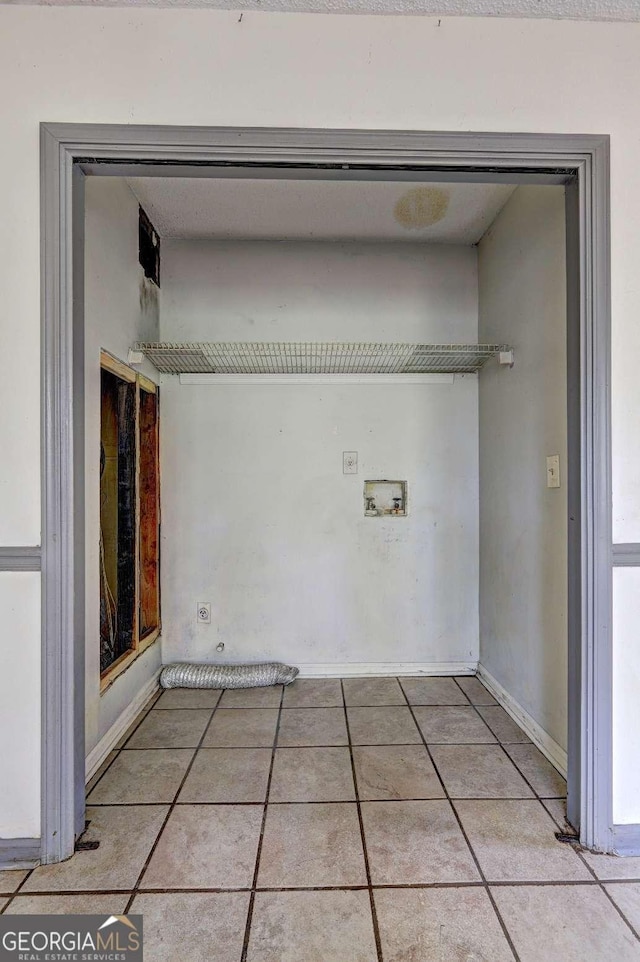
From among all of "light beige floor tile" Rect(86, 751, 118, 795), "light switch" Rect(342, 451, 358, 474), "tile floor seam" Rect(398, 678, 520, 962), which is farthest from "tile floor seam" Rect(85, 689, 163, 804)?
"light switch" Rect(342, 451, 358, 474)

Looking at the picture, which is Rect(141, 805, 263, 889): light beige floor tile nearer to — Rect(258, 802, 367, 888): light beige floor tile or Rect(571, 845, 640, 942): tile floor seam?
Rect(258, 802, 367, 888): light beige floor tile

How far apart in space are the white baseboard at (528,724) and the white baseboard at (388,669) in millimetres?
124

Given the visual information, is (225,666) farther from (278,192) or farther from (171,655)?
(278,192)

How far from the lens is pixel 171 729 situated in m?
2.35

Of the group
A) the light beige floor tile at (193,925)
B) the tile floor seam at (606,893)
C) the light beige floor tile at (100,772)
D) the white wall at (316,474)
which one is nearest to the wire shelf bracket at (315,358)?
the white wall at (316,474)

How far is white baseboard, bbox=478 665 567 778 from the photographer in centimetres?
199

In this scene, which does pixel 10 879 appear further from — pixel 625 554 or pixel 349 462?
pixel 349 462

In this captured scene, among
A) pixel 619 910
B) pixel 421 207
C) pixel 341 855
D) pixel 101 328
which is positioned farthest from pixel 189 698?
pixel 421 207

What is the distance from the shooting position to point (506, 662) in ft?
8.51

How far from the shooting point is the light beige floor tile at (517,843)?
1450 mm

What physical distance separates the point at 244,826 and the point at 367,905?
0.49 metres

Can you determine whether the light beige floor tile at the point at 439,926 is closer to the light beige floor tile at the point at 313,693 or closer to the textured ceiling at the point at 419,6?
the light beige floor tile at the point at 313,693

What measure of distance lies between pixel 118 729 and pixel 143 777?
15.6 inches

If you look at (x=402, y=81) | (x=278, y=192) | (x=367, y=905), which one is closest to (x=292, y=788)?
(x=367, y=905)
